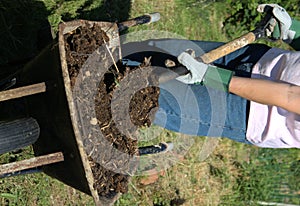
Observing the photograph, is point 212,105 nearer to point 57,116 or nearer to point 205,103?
point 205,103

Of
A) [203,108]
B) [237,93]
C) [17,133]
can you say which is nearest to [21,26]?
[17,133]

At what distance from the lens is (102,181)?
227 centimetres

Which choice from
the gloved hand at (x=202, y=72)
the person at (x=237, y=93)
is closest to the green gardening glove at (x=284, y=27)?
the person at (x=237, y=93)

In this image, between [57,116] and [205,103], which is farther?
[205,103]

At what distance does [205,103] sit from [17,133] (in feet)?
3.76

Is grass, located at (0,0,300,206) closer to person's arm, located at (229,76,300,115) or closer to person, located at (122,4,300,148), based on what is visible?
person, located at (122,4,300,148)

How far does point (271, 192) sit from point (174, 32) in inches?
95.2

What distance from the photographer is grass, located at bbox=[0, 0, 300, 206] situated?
338 centimetres

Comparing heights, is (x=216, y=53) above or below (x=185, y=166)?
above

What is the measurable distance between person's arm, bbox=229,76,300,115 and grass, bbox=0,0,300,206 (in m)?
1.45

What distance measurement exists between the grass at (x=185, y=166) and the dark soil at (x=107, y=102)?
109 cm

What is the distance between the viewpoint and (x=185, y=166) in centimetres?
493

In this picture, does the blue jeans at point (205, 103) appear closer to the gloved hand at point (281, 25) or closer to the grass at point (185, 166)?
the gloved hand at point (281, 25)

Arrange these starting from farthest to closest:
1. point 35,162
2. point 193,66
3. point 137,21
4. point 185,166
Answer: point 185,166 → point 137,21 → point 193,66 → point 35,162
